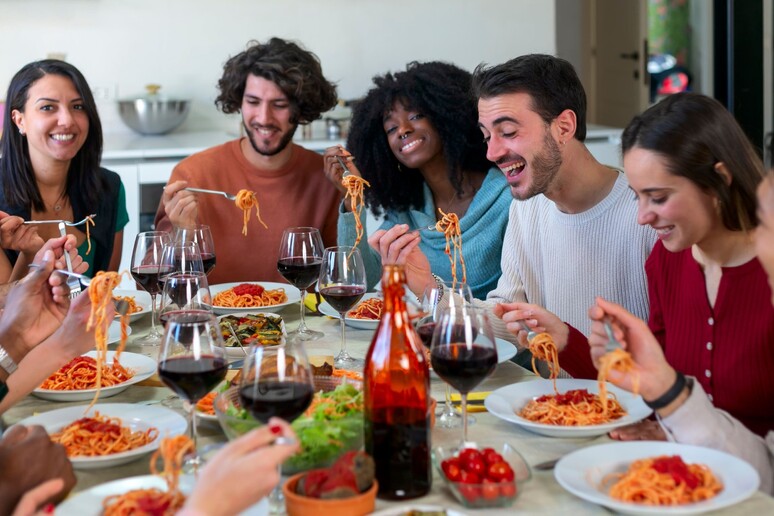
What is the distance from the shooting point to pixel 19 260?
8.63 feet

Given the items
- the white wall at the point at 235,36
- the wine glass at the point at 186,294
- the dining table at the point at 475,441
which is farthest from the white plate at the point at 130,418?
the white wall at the point at 235,36

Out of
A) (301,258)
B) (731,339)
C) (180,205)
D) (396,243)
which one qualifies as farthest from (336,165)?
(731,339)

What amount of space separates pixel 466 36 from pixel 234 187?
2530mm

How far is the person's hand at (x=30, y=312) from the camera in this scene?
1.83 meters

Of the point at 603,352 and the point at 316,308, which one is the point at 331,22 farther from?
the point at 603,352

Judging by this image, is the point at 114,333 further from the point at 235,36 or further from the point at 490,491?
the point at 235,36

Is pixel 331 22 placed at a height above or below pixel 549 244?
above

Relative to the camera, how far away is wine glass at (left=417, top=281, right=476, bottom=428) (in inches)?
63.7

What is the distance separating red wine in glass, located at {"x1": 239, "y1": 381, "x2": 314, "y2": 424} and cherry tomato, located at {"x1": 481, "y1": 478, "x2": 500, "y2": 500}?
27cm

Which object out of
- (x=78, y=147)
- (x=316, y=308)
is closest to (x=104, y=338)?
(x=316, y=308)

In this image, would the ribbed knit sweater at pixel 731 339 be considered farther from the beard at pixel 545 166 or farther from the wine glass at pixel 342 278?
the wine glass at pixel 342 278

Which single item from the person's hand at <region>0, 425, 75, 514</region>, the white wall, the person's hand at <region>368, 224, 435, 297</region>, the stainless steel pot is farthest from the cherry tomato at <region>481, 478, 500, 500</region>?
the white wall

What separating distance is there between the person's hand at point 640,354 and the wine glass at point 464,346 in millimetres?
184

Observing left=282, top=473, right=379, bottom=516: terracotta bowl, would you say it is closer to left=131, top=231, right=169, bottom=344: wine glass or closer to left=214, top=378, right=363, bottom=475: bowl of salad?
left=214, top=378, right=363, bottom=475: bowl of salad
